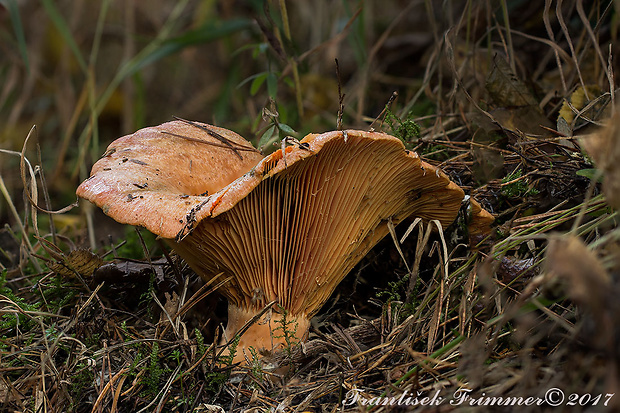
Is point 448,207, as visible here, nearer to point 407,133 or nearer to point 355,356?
point 407,133

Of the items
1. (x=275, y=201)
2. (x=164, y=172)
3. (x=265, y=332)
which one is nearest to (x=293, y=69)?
(x=164, y=172)

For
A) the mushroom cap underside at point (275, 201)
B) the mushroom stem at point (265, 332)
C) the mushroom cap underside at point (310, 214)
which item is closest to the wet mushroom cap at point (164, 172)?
the mushroom cap underside at point (275, 201)

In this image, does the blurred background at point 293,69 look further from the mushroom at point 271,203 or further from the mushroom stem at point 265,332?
the mushroom stem at point 265,332

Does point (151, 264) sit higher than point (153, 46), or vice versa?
point (153, 46)

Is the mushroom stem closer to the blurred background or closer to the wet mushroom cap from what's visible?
the wet mushroom cap

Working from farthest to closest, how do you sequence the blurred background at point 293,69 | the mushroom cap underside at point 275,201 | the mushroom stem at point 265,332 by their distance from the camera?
the blurred background at point 293,69 < the mushroom stem at point 265,332 < the mushroom cap underside at point 275,201

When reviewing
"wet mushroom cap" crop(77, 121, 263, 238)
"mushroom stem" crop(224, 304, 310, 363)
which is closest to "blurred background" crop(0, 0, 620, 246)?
"wet mushroom cap" crop(77, 121, 263, 238)

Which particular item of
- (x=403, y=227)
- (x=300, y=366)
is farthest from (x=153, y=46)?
(x=300, y=366)

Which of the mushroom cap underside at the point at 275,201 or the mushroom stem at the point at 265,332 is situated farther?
the mushroom stem at the point at 265,332
